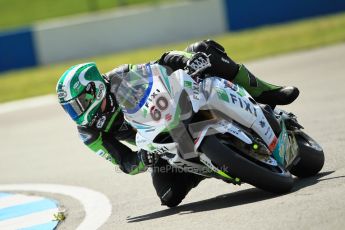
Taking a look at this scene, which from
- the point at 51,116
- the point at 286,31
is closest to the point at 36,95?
the point at 51,116

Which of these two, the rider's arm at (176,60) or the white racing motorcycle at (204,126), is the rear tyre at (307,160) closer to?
the white racing motorcycle at (204,126)

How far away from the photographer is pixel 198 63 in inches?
244

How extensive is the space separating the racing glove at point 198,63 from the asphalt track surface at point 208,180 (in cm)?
112

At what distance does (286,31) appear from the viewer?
22312 millimetres

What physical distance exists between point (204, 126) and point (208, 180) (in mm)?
2104

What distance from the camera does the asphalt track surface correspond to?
5.46 metres

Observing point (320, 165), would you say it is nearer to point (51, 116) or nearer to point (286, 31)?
point (51, 116)

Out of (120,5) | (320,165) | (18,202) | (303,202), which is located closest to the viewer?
(303,202)

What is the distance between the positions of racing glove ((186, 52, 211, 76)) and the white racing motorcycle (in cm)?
11

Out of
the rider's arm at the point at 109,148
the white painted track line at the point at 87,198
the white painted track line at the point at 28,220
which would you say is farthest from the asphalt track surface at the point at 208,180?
the rider's arm at the point at 109,148

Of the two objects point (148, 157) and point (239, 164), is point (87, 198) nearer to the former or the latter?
point (148, 157)

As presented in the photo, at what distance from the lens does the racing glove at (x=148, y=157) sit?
6180 millimetres

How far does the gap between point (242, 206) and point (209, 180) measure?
1817 millimetres

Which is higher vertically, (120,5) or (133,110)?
(133,110)
